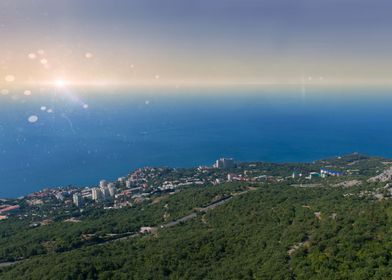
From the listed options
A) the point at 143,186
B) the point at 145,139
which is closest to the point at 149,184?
the point at 143,186

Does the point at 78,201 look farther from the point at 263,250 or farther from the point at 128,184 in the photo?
the point at 263,250

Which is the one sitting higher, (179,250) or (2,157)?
(179,250)

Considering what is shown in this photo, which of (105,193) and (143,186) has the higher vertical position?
(105,193)

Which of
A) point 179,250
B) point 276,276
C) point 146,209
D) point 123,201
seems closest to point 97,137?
point 123,201

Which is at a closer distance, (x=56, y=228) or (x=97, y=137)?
(x=56, y=228)

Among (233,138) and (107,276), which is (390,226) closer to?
(107,276)

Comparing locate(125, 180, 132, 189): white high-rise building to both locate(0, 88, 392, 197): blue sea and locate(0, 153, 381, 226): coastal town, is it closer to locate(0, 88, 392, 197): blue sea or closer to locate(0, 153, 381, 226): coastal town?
locate(0, 153, 381, 226): coastal town

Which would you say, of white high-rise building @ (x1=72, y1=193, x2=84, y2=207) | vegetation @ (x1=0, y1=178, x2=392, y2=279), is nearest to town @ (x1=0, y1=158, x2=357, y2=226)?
white high-rise building @ (x1=72, y1=193, x2=84, y2=207)

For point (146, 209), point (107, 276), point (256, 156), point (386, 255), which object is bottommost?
point (256, 156)

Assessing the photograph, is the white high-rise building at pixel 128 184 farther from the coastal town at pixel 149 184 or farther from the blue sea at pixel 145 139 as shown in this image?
the blue sea at pixel 145 139

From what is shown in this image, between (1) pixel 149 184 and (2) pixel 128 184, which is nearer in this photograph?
(2) pixel 128 184
